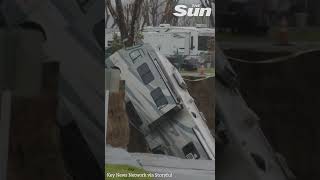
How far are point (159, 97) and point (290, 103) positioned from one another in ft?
2.99

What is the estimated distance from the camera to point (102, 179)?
13.6 feet

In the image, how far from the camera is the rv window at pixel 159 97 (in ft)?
13.1

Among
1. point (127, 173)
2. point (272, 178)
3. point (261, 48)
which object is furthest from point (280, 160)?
point (127, 173)

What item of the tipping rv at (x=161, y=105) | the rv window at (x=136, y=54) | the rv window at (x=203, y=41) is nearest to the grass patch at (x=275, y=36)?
the rv window at (x=203, y=41)

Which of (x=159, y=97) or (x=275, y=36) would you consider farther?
(x=159, y=97)

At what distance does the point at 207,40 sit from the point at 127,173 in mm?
1097

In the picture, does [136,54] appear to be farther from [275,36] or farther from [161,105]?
[275,36]

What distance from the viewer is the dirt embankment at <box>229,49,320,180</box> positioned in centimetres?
391

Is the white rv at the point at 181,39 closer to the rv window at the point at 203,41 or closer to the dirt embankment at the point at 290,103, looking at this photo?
the rv window at the point at 203,41

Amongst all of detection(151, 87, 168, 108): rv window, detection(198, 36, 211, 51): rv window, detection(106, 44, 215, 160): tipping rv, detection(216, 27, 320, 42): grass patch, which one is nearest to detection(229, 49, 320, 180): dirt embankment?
detection(216, 27, 320, 42): grass patch

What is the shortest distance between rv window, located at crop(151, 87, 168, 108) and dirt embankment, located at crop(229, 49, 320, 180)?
54 centimetres

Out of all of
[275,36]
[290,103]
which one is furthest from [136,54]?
[290,103]

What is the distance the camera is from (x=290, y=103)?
3.94 metres

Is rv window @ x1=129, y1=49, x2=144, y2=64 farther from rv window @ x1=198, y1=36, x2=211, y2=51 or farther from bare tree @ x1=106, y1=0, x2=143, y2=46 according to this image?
rv window @ x1=198, y1=36, x2=211, y2=51
